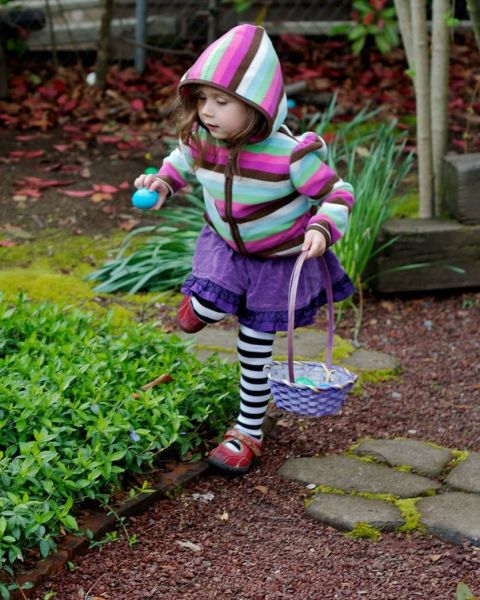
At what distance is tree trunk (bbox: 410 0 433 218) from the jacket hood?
228cm

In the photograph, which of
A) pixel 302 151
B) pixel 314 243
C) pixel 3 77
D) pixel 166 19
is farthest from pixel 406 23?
pixel 166 19

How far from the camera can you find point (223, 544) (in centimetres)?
301

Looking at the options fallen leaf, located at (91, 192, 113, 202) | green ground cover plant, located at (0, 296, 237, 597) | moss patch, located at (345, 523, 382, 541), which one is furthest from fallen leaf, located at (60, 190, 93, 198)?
moss patch, located at (345, 523, 382, 541)

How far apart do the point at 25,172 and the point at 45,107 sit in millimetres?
1280

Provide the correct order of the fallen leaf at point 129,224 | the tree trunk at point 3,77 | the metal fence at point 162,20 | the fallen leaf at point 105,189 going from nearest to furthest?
the fallen leaf at point 129,224, the fallen leaf at point 105,189, the tree trunk at point 3,77, the metal fence at point 162,20

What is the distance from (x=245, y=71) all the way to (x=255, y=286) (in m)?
0.67

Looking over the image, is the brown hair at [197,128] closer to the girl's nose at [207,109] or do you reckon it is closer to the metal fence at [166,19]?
the girl's nose at [207,109]

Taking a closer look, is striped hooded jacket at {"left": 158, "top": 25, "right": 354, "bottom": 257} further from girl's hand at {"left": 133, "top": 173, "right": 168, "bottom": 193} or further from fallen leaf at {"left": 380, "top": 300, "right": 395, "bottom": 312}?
fallen leaf at {"left": 380, "top": 300, "right": 395, "bottom": 312}

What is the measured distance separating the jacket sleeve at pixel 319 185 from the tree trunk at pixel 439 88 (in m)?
2.27

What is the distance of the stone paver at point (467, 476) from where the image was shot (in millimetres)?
3314

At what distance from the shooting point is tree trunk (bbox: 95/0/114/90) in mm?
7957

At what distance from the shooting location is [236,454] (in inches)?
134

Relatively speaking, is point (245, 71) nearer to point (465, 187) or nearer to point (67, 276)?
point (465, 187)

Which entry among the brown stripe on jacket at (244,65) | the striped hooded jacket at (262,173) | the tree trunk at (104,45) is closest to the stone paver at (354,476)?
the striped hooded jacket at (262,173)
